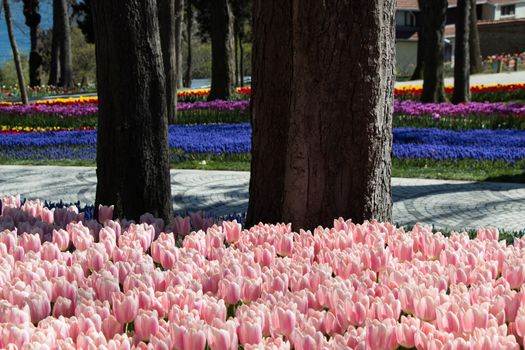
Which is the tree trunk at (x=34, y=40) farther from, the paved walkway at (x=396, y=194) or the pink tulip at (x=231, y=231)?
the pink tulip at (x=231, y=231)

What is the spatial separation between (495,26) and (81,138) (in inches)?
1837

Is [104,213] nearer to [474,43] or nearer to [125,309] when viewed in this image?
[125,309]

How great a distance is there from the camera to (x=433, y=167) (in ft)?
41.8

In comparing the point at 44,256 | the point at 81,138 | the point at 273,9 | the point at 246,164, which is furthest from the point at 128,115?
the point at 81,138

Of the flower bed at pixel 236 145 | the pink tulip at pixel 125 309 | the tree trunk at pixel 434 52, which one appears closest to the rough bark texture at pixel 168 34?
the flower bed at pixel 236 145

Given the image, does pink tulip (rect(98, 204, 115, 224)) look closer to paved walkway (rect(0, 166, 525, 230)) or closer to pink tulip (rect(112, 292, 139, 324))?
pink tulip (rect(112, 292, 139, 324))

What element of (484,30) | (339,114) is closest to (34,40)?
(484,30)

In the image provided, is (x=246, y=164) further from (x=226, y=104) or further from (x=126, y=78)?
(x=226, y=104)

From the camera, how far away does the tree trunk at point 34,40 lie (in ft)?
153

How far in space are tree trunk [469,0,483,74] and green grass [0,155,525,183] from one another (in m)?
26.0

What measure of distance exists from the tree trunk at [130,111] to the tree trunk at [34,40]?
1671 inches

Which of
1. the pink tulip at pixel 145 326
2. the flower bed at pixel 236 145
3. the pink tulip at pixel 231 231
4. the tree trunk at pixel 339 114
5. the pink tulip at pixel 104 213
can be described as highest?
the tree trunk at pixel 339 114

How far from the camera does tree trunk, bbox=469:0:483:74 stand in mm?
37250

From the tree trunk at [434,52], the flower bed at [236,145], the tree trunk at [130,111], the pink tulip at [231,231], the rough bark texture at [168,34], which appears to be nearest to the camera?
the pink tulip at [231,231]
